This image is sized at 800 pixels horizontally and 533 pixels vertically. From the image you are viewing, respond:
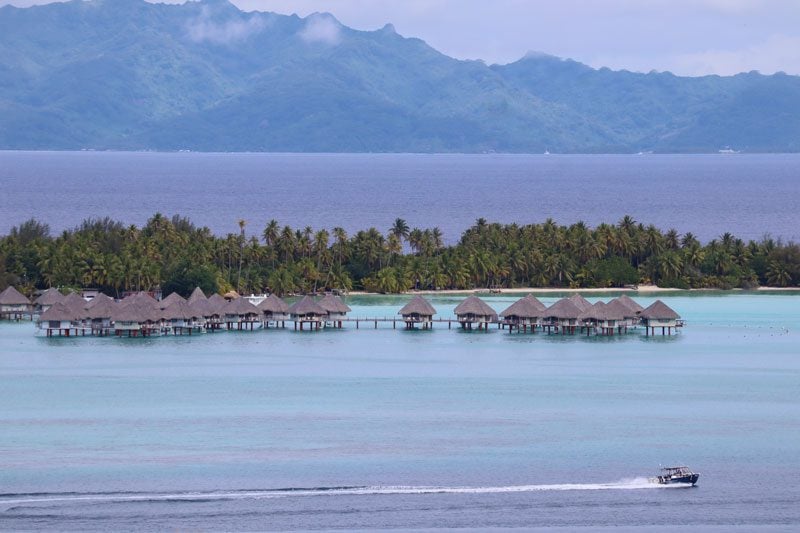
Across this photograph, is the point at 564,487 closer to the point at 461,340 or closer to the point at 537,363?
the point at 537,363

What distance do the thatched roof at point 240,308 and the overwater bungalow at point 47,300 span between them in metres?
8.89

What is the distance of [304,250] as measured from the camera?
9050 cm

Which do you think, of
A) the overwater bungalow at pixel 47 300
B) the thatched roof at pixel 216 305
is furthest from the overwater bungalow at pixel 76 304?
the thatched roof at pixel 216 305

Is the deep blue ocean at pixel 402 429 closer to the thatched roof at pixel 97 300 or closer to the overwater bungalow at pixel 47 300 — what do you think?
the overwater bungalow at pixel 47 300

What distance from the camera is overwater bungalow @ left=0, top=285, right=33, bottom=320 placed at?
77.1 meters

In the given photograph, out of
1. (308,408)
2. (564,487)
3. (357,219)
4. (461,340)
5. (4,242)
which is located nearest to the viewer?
(564,487)

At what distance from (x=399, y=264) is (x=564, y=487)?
1961 inches

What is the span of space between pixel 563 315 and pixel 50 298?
26.6 meters

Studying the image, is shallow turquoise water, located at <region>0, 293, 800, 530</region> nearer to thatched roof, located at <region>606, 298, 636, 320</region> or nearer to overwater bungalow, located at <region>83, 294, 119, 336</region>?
overwater bungalow, located at <region>83, 294, 119, 336</region>

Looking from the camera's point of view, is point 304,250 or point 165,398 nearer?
point 165,398

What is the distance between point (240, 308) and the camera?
74500 millimetres

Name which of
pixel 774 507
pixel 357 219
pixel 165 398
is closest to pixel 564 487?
pixel 774 507

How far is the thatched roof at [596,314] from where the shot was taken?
7281 centimetres

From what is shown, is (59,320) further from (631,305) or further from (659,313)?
(659,313)
